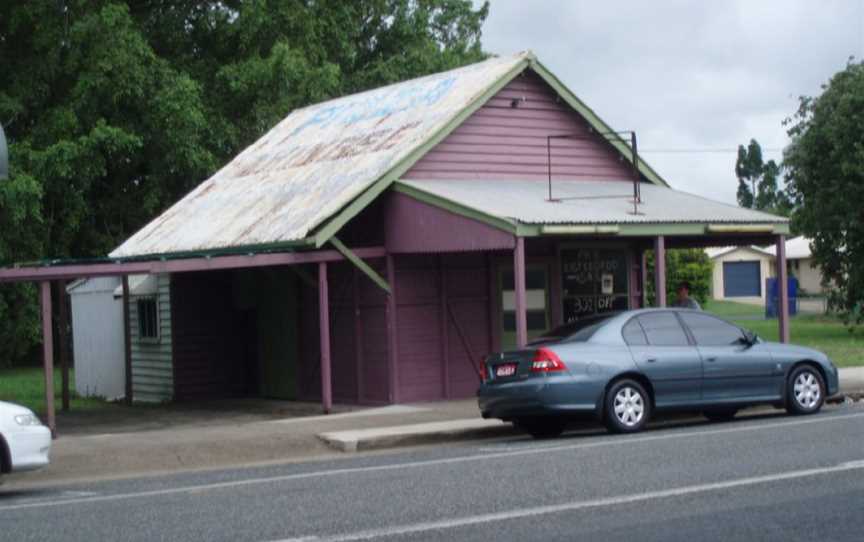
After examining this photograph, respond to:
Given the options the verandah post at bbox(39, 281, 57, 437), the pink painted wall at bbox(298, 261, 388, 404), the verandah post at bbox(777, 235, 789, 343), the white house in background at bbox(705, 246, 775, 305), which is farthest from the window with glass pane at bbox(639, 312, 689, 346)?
the white house in background at bbox(705, 246, 775, 305)

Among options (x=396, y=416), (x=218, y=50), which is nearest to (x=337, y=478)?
(x=396, y=416)

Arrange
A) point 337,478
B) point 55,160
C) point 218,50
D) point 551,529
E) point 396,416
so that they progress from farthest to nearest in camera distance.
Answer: point 218,50 < point 55,160 < point 396,416 < point 337,478 < point 551,529

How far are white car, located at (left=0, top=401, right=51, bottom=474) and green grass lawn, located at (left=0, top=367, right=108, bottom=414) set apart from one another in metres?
11.6

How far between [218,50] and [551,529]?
33.0 m

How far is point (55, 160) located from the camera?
113 ft

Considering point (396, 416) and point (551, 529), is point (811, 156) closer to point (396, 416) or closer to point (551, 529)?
A: point (396, 416)

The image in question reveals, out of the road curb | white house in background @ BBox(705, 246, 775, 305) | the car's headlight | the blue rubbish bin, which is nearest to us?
the car's headlight

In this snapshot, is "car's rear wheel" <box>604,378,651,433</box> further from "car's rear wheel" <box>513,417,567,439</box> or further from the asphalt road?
"car's rear wheel" <box>513,417,567,439</box>

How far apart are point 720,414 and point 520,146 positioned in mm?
6486

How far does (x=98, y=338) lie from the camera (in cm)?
2927

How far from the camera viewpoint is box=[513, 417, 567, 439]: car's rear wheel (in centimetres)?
1667

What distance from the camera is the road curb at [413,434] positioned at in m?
16.5

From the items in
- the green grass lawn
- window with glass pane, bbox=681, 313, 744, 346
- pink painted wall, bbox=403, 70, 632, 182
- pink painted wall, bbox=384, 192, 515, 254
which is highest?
pink painted wall, bbox=403, 70, 632, 182

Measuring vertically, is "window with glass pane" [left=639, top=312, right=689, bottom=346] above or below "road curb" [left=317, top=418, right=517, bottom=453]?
above
